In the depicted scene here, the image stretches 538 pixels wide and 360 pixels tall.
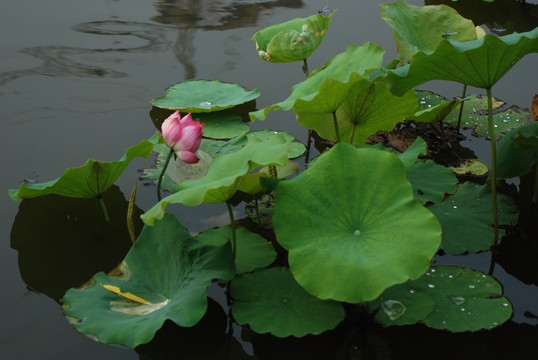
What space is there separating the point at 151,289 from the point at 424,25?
1.13 metres

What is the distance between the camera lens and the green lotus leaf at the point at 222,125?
6.30ft

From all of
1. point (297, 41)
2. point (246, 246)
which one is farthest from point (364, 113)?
point (246, 246)

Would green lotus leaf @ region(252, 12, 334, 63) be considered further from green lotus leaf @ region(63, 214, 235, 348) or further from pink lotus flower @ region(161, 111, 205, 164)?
green lotus leaf @ region(63, 214, 235, 348)

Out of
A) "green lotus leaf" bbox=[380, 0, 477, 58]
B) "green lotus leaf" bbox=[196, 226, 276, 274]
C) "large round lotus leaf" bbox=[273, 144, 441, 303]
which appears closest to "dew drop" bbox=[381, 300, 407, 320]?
"large round lotus leaf" bbox=[273, 144, 441, 303]

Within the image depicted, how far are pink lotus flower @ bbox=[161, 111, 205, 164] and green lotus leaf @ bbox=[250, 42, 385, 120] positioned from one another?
0.15 metres

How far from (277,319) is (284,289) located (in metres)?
0.09

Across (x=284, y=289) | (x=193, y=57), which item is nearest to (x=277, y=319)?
(x=284, y=289)

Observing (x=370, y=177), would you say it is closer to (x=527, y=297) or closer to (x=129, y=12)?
(x=527, y=297)

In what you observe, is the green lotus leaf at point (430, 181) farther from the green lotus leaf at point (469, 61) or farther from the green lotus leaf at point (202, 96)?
the green lotus leaf at point (202, 96)

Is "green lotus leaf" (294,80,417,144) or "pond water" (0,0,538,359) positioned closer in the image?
"pond water" (0,0,538,359)

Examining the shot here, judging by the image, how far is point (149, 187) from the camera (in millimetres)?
1753

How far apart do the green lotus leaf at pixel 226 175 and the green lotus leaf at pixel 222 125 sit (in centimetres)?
55

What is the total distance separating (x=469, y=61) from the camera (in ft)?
4.17

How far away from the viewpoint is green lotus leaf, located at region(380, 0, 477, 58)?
5.90ft
